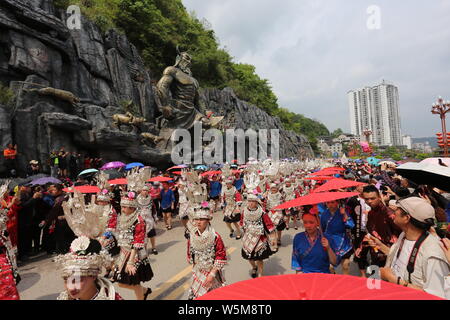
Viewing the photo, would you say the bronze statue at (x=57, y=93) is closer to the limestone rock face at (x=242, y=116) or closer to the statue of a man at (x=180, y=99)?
the statue of a man at (x=180, y=99)

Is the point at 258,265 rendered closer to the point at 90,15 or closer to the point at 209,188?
the point at 209,188

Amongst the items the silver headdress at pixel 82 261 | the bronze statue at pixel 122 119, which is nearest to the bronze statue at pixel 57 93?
the bronze statue at pixel 122 119

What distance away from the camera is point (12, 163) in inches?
428

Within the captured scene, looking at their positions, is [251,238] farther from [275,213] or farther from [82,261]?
[82,261]

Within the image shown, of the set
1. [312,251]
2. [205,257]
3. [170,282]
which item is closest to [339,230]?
[312,251]

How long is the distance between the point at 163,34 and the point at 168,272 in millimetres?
28775

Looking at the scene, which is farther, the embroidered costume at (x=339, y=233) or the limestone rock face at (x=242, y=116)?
the limestone rock face at (x=242, y=116)

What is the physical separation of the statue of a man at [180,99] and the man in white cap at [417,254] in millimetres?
19515

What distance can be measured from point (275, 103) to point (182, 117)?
44.2 m

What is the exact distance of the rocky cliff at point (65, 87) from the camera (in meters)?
12.1

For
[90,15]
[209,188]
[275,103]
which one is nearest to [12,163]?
[209,188]

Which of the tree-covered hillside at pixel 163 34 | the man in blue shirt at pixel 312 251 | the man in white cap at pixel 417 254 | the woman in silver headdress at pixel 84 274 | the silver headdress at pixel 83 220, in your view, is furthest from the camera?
the tree-covered hillside at pixel 163 34

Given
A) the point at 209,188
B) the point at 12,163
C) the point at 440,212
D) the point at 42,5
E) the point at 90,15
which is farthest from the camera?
the point at 90,15

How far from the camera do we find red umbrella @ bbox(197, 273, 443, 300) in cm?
135
